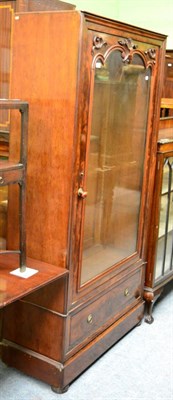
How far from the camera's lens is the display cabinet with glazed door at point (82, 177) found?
1628 mm

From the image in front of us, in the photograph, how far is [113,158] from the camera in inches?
81.4

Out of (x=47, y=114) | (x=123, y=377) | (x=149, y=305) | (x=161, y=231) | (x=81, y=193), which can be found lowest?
(x=123, y=377)

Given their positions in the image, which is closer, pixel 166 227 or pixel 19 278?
pixel 19 278

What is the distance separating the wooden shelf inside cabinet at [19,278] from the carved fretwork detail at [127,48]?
2.85ft

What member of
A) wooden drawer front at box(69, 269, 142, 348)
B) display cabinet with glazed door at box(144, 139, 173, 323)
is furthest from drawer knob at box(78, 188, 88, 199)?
display cabinet with glazed door at box(144, 139, 173, 323)

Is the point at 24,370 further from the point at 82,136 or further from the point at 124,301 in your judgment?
the point at 82,136

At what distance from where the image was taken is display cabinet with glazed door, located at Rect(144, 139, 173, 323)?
2303mm

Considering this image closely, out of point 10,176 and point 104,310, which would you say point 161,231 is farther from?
point 10,176

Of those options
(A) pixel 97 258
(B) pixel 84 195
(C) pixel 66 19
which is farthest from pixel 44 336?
(C) pixel 66 19

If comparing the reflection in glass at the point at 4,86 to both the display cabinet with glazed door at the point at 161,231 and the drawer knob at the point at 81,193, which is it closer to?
the drawer knob at the point at 81,193

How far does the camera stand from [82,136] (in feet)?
5.44

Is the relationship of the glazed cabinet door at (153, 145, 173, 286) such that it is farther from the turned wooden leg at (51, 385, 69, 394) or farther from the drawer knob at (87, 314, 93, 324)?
the turned wooden leg at (51, 385, 69, 394)

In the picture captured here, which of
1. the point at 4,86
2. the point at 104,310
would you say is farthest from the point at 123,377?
the point at 4,86

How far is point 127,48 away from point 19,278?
983 millimetres
